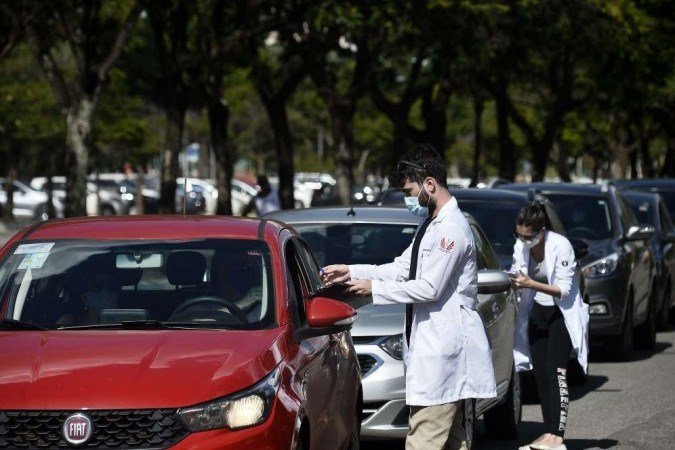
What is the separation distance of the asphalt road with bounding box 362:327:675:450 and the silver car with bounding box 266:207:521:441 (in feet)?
1.52

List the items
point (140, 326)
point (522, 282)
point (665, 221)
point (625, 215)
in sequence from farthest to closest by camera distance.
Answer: point (665, 221) < point (625, 215) < point (522, 282) < point (140, 326)

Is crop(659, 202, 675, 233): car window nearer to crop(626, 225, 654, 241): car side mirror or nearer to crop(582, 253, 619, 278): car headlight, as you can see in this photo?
crop(626, 225, 654, 241): car side mirror

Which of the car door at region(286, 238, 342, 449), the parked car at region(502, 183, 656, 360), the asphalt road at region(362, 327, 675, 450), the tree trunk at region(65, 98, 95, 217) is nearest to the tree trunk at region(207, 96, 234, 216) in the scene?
the tree trunk at region(65, 98, 95, 217)

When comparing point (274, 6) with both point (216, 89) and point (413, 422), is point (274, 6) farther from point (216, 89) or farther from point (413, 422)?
point (413, 422)

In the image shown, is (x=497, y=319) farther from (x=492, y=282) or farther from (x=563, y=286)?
(x=492, y=282)

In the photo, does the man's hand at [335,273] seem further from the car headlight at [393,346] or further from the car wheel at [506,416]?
the car wheel at [506,416]

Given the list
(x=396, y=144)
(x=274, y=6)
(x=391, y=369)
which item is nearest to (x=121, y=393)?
(x=391, y=369)

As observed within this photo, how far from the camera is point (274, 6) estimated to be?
101ft

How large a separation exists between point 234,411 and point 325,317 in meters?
0.96

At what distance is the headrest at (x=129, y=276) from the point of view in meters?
6.77

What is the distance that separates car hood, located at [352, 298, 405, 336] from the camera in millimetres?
8695

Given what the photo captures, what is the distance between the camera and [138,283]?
680 cm

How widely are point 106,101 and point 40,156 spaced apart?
25.7 metres

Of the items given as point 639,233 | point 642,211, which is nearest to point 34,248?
point 639,233
